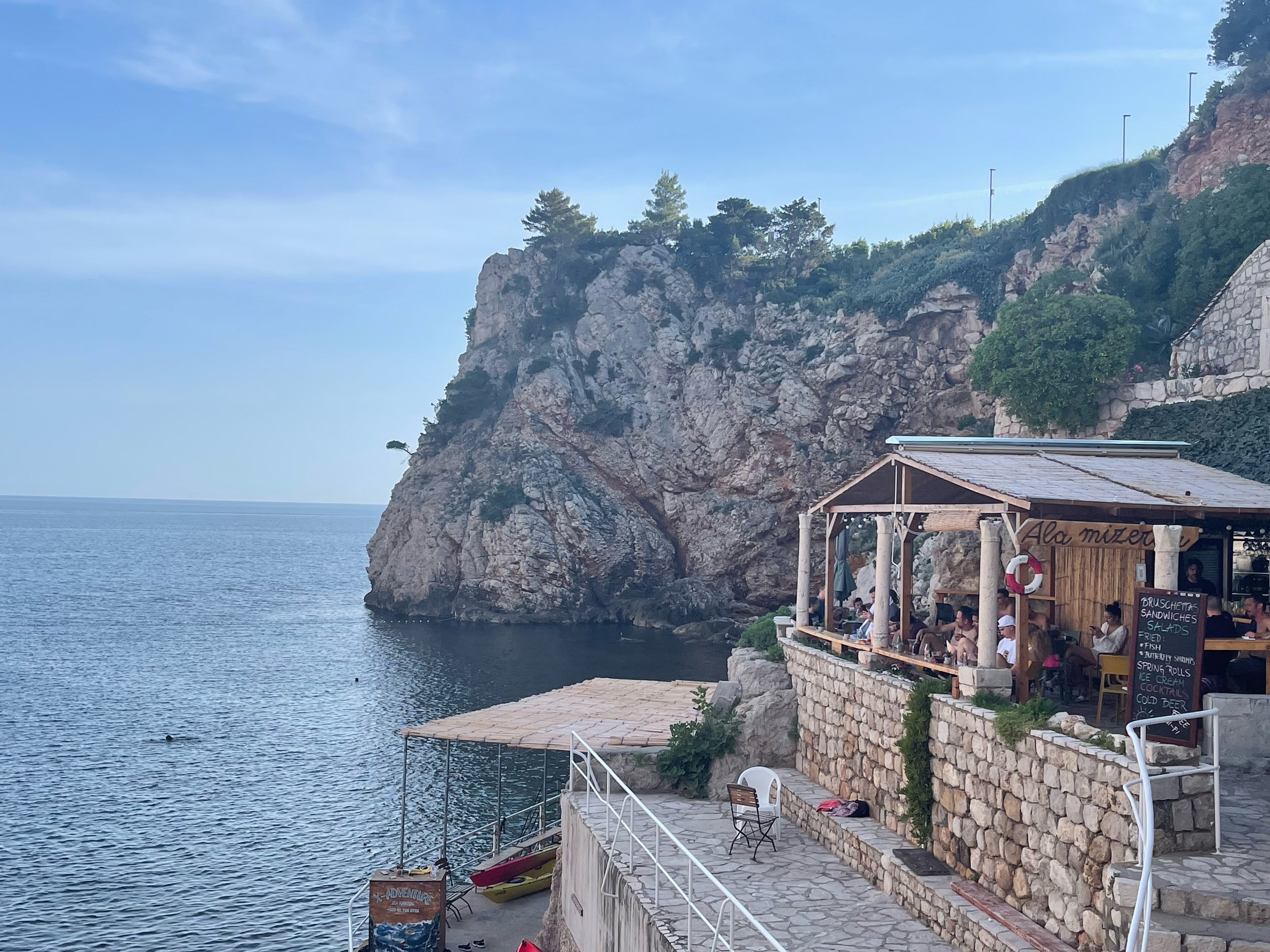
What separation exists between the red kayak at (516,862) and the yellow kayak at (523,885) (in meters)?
0.09

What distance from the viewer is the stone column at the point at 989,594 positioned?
12.5 m

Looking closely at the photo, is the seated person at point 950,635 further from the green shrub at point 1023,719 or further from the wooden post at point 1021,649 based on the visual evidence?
the green shrub at point 1023,719

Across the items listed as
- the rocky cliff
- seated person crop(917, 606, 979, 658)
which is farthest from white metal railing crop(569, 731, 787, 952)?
the rocky cliff

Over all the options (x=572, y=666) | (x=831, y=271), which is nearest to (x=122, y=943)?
(x=572, y=666)

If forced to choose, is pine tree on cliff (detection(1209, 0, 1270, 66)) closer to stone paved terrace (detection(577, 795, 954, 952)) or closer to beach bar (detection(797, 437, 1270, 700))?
beach bar (detection(797, 437, 1270, 700))

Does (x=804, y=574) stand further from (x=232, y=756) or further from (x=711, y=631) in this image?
(x=711, y=631)

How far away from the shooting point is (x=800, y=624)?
63.6 feet

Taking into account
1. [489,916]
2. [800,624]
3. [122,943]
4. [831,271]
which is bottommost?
[122,943]

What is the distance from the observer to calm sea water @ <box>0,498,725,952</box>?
78.7ft

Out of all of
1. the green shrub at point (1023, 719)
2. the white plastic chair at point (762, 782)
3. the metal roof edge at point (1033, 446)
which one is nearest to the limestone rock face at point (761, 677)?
the white plastic chair at point (762, 782)

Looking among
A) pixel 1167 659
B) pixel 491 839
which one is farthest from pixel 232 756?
pixel 1167 659

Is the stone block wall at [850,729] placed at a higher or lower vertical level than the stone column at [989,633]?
lower

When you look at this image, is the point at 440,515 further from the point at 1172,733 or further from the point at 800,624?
the point at 1172,733

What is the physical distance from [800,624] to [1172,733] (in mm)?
9983
